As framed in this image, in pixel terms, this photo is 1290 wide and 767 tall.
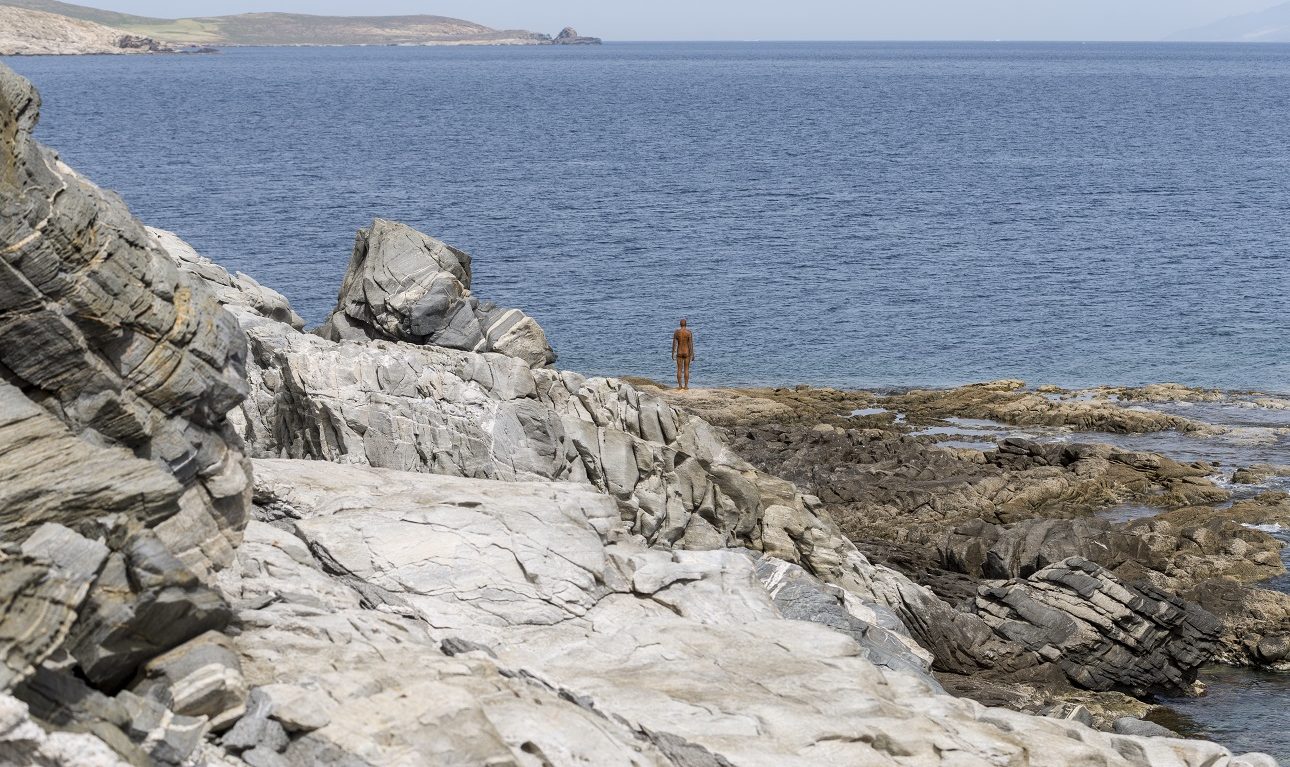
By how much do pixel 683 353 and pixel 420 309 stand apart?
14.8m

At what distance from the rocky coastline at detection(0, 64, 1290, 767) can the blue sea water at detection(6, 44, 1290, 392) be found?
2124 centimetres

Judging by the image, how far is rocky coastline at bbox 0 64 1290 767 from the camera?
1269cm

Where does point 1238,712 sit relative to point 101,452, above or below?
below

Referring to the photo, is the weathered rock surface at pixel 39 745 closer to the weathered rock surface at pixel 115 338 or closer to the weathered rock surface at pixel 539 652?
the weathered rock surface at pixel 539 652

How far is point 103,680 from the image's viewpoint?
12.4 meters

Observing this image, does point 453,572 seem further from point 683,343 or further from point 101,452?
point 683,343

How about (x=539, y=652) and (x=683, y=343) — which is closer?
(x=539, y=652)

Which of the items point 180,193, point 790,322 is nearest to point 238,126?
point 180,193

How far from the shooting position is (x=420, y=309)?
30484 mm

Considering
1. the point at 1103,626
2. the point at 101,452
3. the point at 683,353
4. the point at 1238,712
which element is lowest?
the point at 1238,712

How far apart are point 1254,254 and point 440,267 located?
52.5 m

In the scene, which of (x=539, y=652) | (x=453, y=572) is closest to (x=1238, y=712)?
(x=539, y=652)

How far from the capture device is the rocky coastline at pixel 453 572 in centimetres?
1269

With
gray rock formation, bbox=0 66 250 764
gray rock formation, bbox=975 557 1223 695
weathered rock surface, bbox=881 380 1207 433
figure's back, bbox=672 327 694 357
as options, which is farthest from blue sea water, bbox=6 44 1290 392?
gray rock formation, bbox=0 66 250 764
